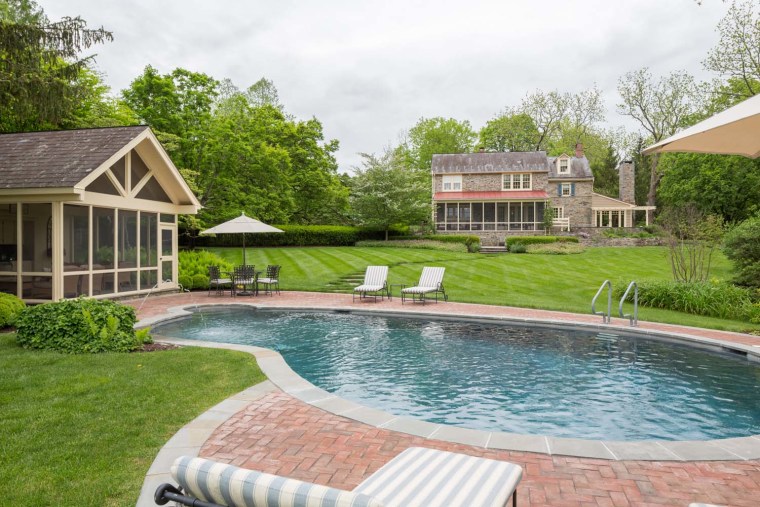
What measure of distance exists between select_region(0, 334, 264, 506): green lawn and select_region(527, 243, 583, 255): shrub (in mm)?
25717

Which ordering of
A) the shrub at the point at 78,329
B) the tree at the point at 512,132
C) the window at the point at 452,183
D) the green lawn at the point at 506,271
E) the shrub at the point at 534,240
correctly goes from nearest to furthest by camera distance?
the shrub at the point at 78,329 < the green lawn at the point at 506,271 < the shrub at the point at 534,240 < the window at the point at 452,183 < the tree at the point at 512,132

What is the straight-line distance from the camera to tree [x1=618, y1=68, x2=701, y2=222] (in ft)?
146

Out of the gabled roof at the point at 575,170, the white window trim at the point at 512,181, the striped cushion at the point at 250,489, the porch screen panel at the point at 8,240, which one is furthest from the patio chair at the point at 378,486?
the gabled roof at the point at 575,170

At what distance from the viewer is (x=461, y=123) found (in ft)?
200

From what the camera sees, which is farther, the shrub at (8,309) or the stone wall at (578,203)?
the stone wall at (578,203)

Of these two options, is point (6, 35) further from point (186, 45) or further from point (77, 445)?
point (186, 45)

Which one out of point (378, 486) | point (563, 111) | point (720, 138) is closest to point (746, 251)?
point (720, 138)

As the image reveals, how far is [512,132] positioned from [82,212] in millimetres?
48963

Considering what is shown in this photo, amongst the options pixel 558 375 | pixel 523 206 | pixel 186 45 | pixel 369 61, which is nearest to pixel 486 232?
pixel 523 206

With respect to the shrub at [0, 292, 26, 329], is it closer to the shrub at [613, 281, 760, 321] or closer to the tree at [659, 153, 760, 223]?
the shrub at [613, 281, 760, 321]

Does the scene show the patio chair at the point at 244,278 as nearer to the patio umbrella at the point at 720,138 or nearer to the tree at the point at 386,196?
the patio umbrella at the point at 720,138

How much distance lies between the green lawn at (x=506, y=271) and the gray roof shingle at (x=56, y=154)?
7.66 metres

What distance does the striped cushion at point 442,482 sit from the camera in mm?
2418

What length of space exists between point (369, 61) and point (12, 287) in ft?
75.8
